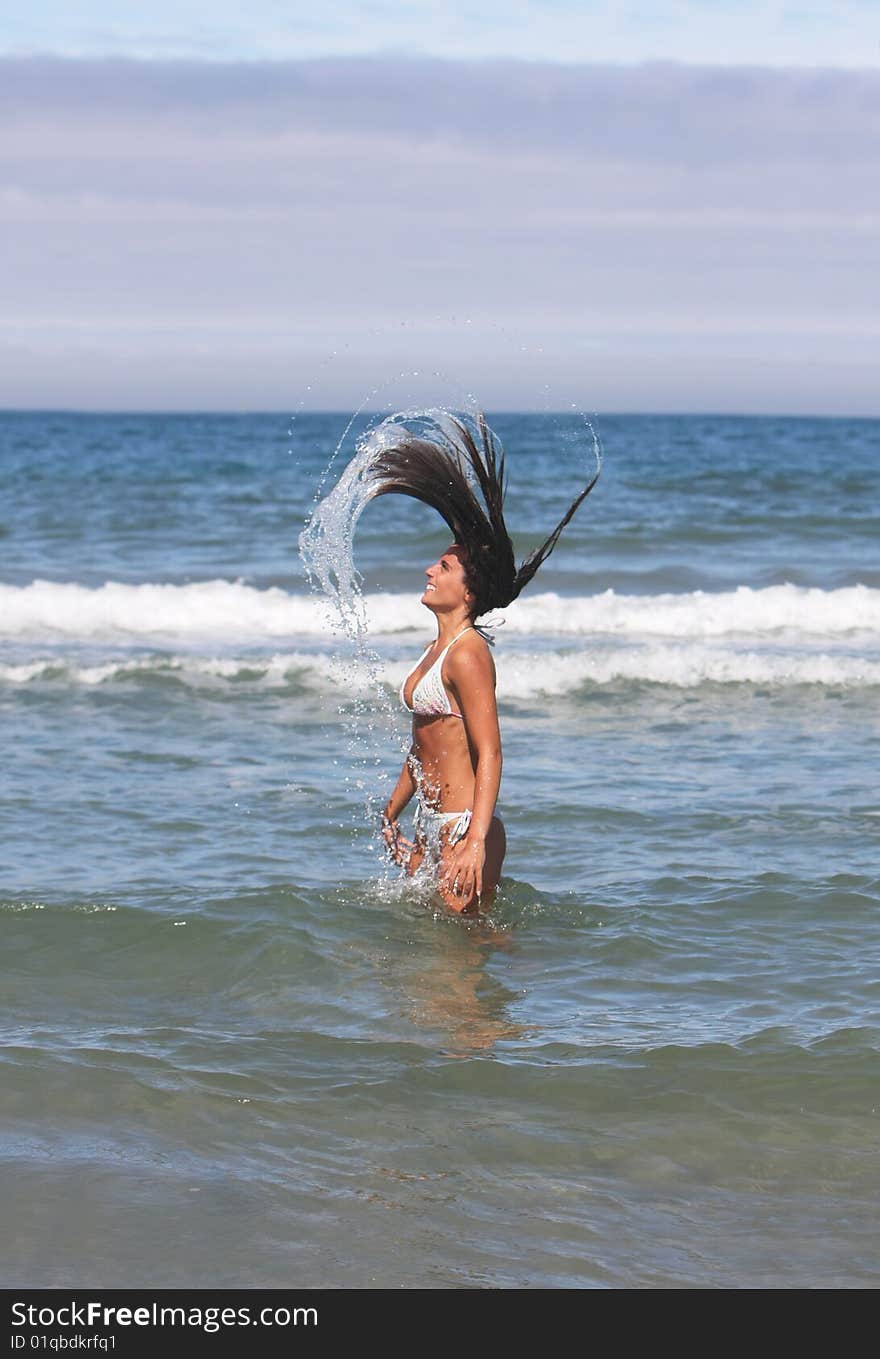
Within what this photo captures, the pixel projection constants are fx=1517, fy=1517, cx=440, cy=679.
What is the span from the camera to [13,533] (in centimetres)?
2381

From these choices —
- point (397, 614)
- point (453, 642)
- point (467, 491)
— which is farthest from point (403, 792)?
point (397, 614)

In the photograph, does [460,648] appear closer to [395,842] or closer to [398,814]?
[398,814]

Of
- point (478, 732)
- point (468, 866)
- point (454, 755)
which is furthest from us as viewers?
point (454, 755)

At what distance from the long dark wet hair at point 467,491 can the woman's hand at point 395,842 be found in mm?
972

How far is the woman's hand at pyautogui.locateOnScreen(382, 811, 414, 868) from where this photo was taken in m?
6.19

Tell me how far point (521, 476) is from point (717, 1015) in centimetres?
2995

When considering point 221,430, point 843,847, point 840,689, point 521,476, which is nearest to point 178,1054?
point 843,847

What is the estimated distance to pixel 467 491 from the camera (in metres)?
5.70

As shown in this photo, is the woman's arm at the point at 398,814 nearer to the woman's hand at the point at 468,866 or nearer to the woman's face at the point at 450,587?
the woman's hand at the point at 468,866

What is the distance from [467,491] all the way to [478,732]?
91cm

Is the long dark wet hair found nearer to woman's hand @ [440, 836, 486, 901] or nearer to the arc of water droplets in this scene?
the arc of water droplets

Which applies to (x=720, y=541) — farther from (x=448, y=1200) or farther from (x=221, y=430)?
(x=221, y=430)

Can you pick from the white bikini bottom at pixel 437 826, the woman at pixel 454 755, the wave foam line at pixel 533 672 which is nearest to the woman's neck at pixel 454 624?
the woman at pixel 454 755

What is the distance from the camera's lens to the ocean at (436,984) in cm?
391
